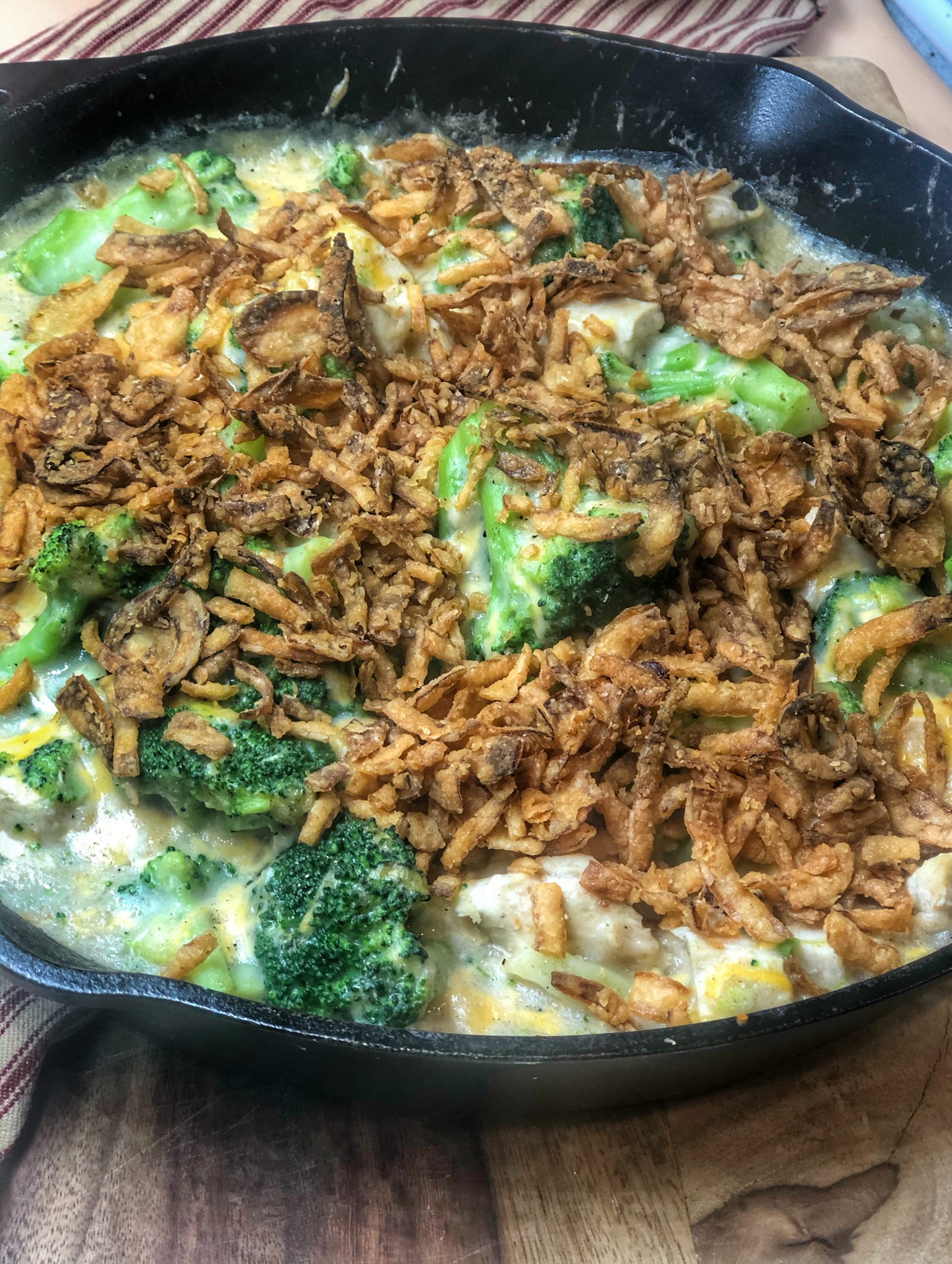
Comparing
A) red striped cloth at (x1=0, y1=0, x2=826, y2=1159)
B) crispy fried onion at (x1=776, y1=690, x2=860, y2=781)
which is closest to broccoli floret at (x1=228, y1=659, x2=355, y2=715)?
crispy fried onion at (x1=776, y1=690, x2=860, y2=781)

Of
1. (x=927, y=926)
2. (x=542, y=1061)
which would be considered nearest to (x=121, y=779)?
(x=542, y=1061)

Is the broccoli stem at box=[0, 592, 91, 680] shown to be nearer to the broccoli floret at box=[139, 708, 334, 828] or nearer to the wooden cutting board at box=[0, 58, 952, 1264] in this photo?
the broccoli floret at box=[139, 708, 334, 828]

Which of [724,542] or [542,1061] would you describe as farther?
[724,542]

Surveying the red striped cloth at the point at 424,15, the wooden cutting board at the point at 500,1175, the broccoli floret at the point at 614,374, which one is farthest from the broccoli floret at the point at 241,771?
the red striped cloth at the point at 424,15

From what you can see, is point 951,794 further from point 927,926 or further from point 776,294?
point 776,294

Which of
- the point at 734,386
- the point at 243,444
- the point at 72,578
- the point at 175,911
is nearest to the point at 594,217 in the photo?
the point at 734,386

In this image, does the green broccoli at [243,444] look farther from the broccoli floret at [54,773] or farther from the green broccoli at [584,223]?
the green broccoli at [584,223]
